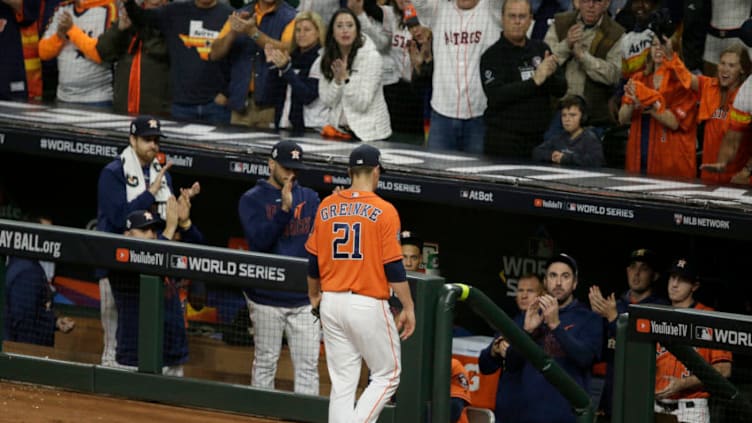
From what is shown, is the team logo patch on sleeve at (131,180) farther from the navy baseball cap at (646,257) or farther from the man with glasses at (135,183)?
the navy baseball cap at (646,257)

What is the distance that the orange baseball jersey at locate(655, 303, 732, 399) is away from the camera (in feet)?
18.4

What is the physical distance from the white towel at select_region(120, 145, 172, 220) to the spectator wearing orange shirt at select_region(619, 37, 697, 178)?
2.88m

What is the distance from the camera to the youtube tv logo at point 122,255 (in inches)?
254

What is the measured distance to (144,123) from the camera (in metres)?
7.88

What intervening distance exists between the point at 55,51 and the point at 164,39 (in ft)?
3.66

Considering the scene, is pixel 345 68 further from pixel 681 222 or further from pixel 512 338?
pixel 512 338

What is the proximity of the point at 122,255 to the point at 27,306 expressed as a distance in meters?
1.06

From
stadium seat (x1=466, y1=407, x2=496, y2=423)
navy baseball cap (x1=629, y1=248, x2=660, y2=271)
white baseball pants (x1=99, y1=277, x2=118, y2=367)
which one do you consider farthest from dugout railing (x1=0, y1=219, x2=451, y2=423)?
navy baseball cap (x1=629, y1=248, x2=660, y2=271)

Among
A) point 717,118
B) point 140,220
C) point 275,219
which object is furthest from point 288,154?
point 717,118

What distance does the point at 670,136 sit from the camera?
8.36m

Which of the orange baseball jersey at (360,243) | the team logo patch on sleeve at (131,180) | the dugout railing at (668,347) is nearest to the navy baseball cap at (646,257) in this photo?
the dugout railing at (668,347)

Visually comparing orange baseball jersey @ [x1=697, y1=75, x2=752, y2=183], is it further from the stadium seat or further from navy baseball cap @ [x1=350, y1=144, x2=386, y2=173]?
navy baseball cap @ [x1=350, y1=144, x2=386, y2=173]

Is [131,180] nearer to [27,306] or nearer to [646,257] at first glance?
[27,306]

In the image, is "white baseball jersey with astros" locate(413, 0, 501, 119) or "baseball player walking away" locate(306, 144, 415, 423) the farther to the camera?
"white baseball jersey with astros" locate(413, 0, 501, 119)
